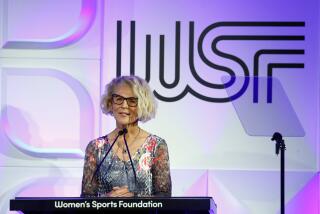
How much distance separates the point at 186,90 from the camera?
5.02m

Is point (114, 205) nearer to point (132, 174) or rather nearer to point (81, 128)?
point (132, 174)

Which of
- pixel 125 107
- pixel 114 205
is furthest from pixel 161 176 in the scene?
pixel 114 205

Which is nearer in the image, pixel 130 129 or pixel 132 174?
pixel 132 174

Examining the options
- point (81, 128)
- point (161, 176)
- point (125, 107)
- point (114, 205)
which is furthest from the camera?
point (81, 128)

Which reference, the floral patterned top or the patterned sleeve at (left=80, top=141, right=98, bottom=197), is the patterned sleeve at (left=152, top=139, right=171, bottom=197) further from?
the patterned sleeve at (left=80, top=141, right=98, bottom=197)

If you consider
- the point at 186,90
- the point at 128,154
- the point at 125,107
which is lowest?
the point at 128,154

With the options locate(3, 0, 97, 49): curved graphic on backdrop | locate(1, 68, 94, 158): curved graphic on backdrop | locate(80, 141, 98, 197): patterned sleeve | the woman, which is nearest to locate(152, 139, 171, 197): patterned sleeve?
the woman

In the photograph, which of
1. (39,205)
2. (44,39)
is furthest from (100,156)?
(44,39)

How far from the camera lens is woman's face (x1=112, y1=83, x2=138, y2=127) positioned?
Result: 389 centimetres

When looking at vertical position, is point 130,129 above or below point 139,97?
below

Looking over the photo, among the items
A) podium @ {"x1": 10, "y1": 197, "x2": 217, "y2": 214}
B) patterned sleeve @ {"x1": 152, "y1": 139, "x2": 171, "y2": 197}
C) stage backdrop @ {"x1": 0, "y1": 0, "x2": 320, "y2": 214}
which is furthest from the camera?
stage backdrop @ {"x1": 0, "y1": 0, "x2": 320, "y2": 214}

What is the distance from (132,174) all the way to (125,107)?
0.41 metres

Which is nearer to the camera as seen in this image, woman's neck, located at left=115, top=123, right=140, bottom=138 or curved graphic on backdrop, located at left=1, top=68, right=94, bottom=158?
woman's neck, located at left=115, top=123, right=140, bottom=138

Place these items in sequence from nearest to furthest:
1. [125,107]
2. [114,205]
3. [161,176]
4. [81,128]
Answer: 1. [114,205]
2. [161,176]
3. [125,107]
4. [81,128]
